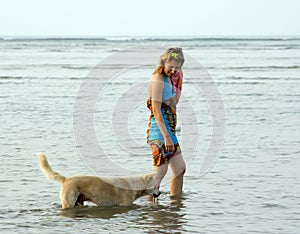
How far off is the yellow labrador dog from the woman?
22 cm

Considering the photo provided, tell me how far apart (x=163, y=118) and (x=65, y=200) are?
1.52m

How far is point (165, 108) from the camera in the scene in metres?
7.44

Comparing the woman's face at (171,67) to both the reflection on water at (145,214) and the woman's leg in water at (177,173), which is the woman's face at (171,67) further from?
the reflection on water at (145,214)

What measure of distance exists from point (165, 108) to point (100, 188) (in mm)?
1242

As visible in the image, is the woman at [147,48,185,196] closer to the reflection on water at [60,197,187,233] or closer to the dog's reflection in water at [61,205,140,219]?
the reflection on water at [60,197,187,233]

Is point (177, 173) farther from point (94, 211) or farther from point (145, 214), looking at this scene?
point (94, 211)

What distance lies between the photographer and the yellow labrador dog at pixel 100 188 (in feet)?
23.7

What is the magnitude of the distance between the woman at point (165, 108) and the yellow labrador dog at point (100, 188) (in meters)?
0.22

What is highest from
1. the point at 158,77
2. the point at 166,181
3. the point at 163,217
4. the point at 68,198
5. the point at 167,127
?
the point at 158,77

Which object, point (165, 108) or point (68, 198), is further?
point (165, 108)


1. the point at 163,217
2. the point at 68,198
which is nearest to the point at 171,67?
the point at 163,217

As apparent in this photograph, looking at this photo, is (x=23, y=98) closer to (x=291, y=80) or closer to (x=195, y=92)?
(x=195, y=92)

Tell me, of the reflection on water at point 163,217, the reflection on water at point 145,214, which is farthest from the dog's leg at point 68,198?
the reflection on water at point 163,217

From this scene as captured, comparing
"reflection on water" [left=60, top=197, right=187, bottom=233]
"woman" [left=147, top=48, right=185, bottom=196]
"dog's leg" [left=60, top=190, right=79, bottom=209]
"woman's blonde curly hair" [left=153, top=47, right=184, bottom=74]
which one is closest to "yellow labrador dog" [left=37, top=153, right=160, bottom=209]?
"dog's leg" [left=60, top=190, right=79, bottom=209]
